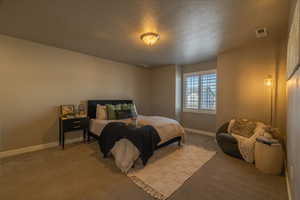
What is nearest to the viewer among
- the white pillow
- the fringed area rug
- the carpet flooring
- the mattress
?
the carpet flooring

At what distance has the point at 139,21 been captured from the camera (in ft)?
7.56

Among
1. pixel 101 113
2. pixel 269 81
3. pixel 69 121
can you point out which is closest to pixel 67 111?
pixel 69 121

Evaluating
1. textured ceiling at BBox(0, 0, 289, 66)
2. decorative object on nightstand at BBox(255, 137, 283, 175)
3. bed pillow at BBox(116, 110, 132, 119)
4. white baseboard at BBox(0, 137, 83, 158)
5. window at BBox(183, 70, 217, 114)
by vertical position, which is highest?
textured ceiling at BBox(0, 0, 289, 66)

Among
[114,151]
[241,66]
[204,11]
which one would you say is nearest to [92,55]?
[114,151]

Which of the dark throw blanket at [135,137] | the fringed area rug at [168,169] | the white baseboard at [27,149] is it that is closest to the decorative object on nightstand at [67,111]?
the white baseboard at [27,149]

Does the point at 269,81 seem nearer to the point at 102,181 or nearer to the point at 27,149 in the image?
the point at 102,181

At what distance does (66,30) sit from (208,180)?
12.2 ft

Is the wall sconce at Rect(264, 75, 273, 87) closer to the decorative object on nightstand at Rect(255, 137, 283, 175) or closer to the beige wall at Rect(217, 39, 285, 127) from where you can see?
the beige wall at Rect(217, 39, 285, 127)

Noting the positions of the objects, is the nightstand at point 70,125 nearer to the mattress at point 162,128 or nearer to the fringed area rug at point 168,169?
the mattress at point 162,128

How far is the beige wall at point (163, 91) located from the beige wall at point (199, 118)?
477 millimetres

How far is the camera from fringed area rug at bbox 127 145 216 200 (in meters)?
1.99

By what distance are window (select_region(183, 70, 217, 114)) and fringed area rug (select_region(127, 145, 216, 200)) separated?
6.10 feet

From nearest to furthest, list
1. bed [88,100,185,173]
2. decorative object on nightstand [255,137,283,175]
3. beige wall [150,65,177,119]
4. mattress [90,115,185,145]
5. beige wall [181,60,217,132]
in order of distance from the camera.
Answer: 1. decorative object on nightstand [255,137,283,175]
2. bed [88,100,185,173]
3. mattress [90,115,185,145]
4. beige wall [181,60,217,132]
5. beige wall [150,65,177,119]

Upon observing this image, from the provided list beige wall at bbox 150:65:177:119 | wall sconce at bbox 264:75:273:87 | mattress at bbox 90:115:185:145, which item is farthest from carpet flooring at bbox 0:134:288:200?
beige wall at bbox 150:65:177:119
